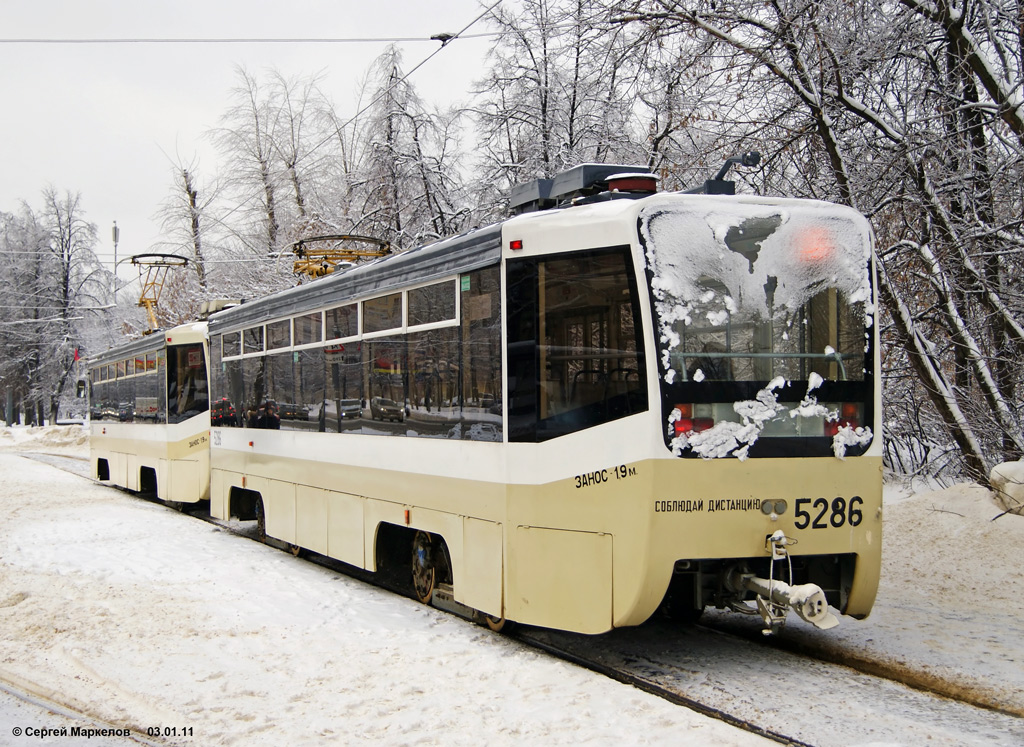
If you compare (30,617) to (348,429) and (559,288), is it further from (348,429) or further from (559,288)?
(559,288)

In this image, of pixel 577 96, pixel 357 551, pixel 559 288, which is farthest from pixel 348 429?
pixel 577 96

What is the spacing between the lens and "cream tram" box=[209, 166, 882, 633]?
5.84 meters

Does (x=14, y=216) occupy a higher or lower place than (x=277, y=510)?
higher

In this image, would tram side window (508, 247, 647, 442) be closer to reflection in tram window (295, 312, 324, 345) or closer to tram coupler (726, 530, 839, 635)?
tram coupler (726, 530, 839, 635)

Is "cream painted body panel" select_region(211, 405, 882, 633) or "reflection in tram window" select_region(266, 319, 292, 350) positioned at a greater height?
"reflection in tram window" select_region(266, 319, 292, 350)

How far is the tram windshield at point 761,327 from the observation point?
5.86 metres

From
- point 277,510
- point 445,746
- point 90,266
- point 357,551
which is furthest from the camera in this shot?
point 90,266

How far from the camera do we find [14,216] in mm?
52500

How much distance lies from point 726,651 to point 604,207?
3.18 m

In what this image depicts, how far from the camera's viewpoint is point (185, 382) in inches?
624

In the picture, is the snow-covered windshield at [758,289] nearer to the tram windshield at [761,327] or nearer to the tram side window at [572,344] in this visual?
the tram windshield at [761,327]

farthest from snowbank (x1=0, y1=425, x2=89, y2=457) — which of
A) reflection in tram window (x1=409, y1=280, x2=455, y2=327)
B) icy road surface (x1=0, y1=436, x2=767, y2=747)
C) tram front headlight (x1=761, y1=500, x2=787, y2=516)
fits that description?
tram front headlight (x1=761, y1=500, x2=787, y2=516)

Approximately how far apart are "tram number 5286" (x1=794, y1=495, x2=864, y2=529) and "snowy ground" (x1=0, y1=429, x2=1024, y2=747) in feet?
3.40

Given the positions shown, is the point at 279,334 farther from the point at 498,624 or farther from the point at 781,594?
the point at 781,594
